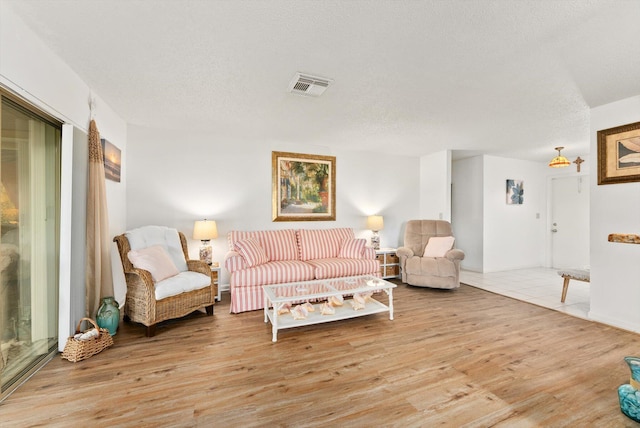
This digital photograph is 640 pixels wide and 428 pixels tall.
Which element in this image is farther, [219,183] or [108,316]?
[219,183]

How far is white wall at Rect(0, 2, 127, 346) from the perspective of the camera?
162cm

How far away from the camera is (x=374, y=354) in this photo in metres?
2.22

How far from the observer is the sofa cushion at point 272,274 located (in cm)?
322

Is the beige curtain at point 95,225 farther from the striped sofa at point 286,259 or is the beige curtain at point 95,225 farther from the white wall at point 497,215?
the white wall at point 497,215

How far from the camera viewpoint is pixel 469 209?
5.64m

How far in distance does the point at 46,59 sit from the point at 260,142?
260 centimetres

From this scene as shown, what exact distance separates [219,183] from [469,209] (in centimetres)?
489

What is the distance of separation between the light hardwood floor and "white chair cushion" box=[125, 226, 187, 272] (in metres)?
0.72

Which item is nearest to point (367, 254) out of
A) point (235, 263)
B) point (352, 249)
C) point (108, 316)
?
point (352, 249)

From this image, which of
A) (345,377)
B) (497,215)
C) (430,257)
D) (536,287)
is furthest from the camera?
(497,215)

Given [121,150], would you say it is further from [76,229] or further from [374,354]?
[374,354]

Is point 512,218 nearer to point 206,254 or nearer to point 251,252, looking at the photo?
point 251,252

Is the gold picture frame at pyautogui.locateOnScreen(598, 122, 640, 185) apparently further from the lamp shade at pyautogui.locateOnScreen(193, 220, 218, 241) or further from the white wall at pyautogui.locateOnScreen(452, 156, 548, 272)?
the lamp shade at pyautogui.locateOnScreen(193, 220, 218, 241)

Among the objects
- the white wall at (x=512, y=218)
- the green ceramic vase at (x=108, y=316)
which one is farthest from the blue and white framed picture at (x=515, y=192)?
the green ceramic vase at (x=108, y=316)
